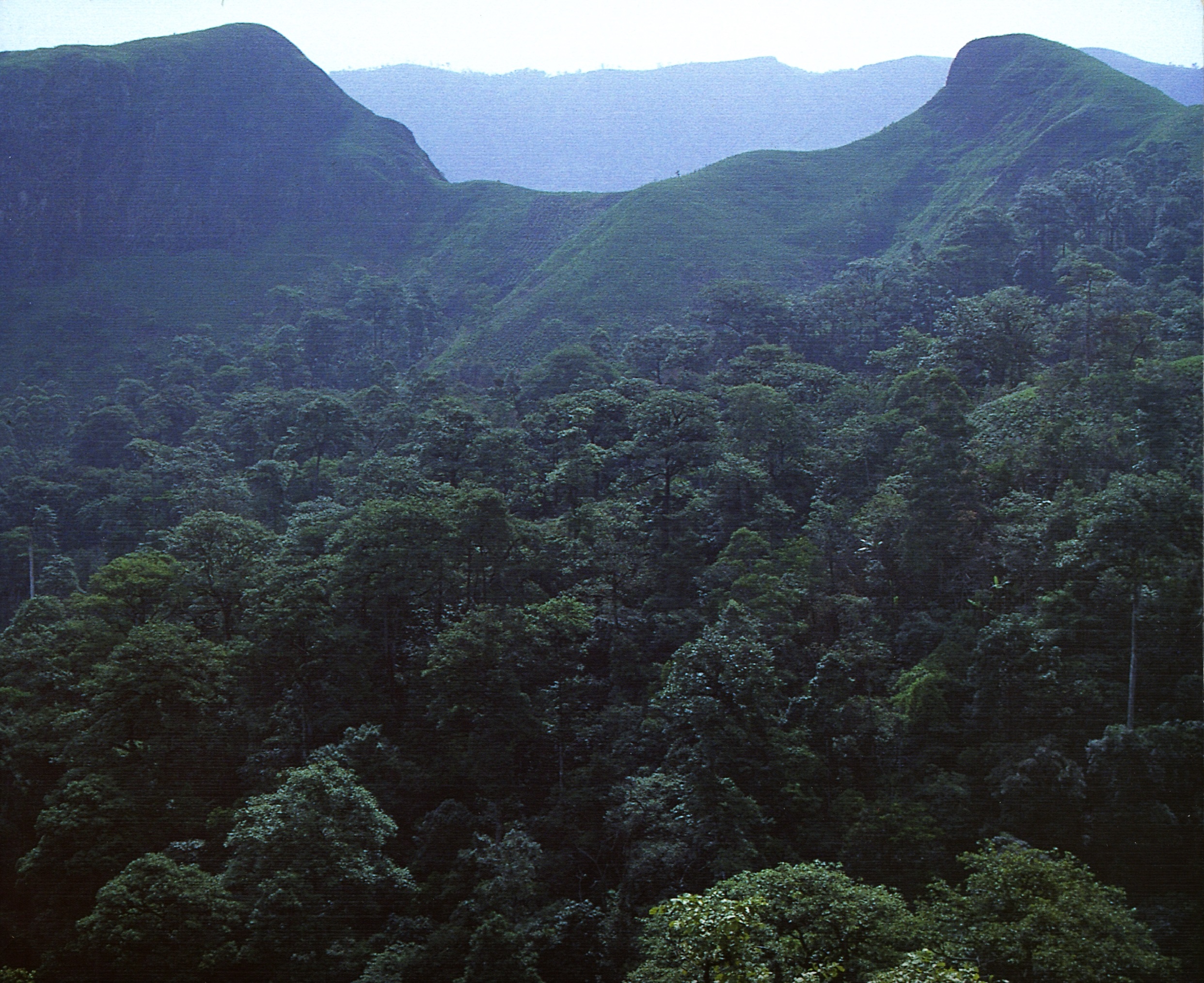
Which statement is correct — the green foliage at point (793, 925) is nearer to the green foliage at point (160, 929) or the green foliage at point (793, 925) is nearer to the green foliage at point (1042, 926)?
the green foliage at point (1042, 926)

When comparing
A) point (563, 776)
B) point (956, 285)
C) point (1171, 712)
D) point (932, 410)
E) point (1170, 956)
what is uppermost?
point (956, 285)

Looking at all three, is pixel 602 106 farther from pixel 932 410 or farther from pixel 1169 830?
pixel 1169 830

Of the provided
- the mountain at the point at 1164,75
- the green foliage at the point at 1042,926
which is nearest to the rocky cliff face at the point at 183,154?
the mountain at the point at 1164,75

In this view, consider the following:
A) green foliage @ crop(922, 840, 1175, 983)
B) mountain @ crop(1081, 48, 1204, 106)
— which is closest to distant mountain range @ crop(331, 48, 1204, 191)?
mountain @ crop(1081, 48, 1204, 106)

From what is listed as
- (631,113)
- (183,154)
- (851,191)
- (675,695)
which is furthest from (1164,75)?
(675,695)

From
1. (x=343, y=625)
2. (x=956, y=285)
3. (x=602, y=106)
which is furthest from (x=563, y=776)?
(x=602, y=106)

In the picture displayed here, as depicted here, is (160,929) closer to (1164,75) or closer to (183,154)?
(183,154)
